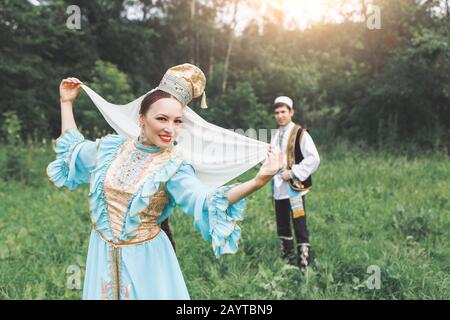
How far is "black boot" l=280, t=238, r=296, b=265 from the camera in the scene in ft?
15.2

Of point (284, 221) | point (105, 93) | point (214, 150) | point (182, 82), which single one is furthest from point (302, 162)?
point (105, 93)

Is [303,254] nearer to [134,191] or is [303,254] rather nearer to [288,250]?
[288,250]

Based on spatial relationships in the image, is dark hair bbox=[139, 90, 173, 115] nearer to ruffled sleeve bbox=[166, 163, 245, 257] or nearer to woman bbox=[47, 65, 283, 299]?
woman bbox=[47, 65, 283, 299]

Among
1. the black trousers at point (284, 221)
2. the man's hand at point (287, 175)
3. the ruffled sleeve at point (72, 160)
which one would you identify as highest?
the ruffled sleeve at point (72, 160)

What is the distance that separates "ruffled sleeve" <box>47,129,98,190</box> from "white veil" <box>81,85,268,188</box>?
0.33 meters

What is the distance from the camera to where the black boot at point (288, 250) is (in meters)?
4.65

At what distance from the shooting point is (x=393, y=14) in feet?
45.7

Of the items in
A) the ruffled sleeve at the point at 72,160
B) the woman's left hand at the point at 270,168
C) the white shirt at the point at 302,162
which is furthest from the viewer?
the white shirt at the point at 302,162

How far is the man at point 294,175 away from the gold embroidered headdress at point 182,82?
8.17 ft

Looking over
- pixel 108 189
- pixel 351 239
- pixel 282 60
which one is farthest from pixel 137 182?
pixel 282 60

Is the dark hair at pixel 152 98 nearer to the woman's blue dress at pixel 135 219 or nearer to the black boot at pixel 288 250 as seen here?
the woman's blue dress at pixel 135 219

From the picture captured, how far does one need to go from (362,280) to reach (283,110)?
1764 millimetres

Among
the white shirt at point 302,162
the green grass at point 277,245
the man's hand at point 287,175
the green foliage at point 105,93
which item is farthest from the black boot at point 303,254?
the green foliage at point 105,93
